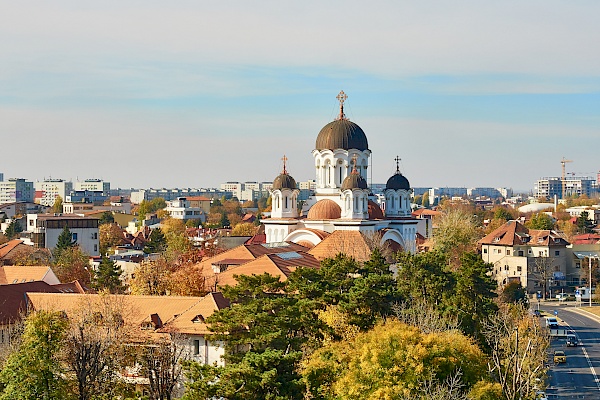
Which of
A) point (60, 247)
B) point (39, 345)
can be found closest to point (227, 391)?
point (39, 345)

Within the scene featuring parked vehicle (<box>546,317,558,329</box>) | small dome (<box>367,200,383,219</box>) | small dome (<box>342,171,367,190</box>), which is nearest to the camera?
parked vehicle (<box>546,317,558,329</box>)

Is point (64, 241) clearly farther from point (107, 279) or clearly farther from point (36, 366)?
point (36, 366)

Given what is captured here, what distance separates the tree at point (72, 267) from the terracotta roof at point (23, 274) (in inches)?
168

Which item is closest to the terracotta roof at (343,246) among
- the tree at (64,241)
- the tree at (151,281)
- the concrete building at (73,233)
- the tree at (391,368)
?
the tree at (151,281)

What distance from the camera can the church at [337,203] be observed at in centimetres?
6656

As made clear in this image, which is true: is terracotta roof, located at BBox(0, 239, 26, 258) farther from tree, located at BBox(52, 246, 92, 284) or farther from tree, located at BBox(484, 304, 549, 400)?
tree, located at BBox(484, 304, 549, 400)

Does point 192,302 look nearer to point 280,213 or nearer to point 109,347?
point 109,347

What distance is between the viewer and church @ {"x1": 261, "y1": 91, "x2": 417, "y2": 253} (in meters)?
66.6

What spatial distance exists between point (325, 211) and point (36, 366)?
126 feet

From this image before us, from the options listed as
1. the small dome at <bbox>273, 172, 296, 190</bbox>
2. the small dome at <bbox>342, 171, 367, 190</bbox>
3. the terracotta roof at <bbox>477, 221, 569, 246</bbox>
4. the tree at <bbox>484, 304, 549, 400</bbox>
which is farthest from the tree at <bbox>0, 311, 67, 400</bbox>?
the terracotta roof at <bbox>477, 221, 569, 246</bbox>

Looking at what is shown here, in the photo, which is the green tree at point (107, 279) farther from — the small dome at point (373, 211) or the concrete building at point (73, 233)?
the concrete building at point (73, 233)

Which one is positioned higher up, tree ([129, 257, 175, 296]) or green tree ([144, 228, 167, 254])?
green tree ([144, 228, 167, 254])

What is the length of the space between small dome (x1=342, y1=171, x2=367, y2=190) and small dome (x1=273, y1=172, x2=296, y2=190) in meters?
5.64

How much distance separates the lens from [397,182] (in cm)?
7844
